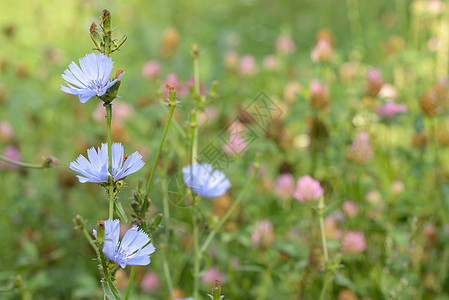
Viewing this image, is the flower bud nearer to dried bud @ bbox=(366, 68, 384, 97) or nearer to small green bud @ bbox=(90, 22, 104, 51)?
small green bud @ bbox=(90, 22, 104, 51)

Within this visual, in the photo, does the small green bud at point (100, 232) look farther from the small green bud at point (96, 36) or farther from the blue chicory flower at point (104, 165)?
the small green bud at point (96, 36)

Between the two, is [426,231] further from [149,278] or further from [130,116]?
[130,116]

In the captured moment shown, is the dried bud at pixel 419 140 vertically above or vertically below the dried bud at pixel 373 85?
below

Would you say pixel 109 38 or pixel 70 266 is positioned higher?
pixel 109 38

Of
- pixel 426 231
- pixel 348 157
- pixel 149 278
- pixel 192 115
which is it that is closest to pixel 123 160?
pixel 192 115

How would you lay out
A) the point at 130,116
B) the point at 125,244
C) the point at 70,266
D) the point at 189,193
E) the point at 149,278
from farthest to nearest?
the point at 130,116 < the point at 70,266 < the point at 149,278 < the point at 189,193 < the point at 125,244

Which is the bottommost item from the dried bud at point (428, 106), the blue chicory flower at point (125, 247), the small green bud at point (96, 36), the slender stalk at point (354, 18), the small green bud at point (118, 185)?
the blue chicory flower at point (125, 247)

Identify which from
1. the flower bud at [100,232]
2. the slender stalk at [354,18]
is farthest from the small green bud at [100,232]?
the slender stalk at [354,18]
